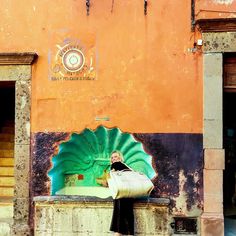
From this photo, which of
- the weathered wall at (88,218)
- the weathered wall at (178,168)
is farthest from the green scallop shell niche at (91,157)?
the weathered wall at (88,218)

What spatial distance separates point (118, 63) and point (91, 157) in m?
1.57

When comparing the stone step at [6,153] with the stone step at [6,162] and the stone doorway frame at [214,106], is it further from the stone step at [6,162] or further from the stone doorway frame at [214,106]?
the stone doorway frame at [214,106]

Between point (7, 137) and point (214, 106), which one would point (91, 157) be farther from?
point (7, 137)

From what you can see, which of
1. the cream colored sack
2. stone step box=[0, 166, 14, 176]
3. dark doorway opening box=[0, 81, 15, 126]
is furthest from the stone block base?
dark doorway opening box=[0, 81, 15, 126]

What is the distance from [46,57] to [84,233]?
2.82m

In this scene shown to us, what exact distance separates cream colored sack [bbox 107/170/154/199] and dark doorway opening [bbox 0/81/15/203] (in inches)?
104

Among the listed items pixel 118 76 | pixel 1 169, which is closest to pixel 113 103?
pixel 118 76

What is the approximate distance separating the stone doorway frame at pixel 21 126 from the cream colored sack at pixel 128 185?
1.47 meters

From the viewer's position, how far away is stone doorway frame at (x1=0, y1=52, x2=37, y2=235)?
6.86 m

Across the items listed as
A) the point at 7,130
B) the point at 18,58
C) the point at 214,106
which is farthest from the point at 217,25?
the point at 7,130

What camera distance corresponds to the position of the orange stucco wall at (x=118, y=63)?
6.71 meters

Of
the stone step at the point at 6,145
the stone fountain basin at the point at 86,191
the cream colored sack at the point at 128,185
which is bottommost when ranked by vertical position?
the stone fountain basin at the point at 86,191

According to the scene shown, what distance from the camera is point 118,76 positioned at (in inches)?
270

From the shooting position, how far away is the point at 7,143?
8938mm
